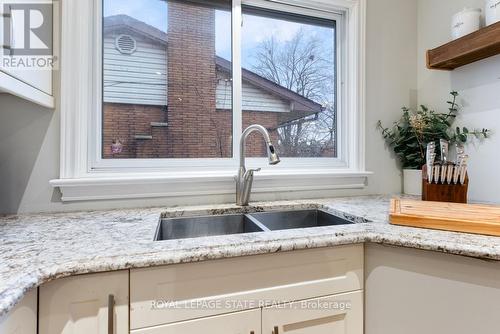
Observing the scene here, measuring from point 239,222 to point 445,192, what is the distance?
2.95ft

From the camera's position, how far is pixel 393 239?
2.64 ft

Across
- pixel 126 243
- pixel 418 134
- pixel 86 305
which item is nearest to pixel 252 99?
pixel 418 134

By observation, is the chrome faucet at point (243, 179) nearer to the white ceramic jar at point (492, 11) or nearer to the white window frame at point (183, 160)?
the white window frame at point (183, 160)

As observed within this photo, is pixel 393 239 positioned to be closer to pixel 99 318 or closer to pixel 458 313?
pixel 458 313

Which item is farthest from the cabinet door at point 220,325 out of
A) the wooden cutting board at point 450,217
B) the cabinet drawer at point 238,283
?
the wooden cutting board at point 450,217

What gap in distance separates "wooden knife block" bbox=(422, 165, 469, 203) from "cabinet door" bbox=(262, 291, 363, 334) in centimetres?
63

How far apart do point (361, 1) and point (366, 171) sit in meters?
0.95

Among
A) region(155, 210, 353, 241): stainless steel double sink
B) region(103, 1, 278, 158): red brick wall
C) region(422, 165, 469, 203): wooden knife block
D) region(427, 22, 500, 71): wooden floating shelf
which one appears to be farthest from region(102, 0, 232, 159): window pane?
region(427, 22, 500, 71): wooden floating shelf

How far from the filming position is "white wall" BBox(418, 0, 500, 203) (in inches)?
51.0

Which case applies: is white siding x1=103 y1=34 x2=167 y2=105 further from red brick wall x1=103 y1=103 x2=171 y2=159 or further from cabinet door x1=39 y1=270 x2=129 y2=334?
cabinet door x1=39 y1=270 x2=129 y2=334

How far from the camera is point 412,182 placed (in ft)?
5.24

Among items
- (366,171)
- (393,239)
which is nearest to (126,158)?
(393,239)

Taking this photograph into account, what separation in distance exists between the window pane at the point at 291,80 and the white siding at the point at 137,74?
432 mm

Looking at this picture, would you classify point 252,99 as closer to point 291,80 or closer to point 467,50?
point 291,80
